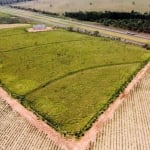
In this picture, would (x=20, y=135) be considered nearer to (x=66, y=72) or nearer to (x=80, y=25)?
(x=66, y=72)

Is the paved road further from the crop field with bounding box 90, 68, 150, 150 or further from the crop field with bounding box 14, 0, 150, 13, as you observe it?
the crop field with bounding box 90, 68, 150, 150

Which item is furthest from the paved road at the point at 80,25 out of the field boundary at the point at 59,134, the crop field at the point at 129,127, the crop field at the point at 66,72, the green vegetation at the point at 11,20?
the crop field at the point at 129,127

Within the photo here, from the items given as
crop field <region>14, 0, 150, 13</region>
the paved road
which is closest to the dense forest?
the paved road

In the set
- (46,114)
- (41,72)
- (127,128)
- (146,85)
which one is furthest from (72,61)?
(127,128)

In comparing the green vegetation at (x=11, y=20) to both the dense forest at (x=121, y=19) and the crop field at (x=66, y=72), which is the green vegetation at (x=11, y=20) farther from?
the crop field at (x=66, y=72)

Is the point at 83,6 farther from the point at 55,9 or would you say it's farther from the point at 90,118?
the point at 90,118
